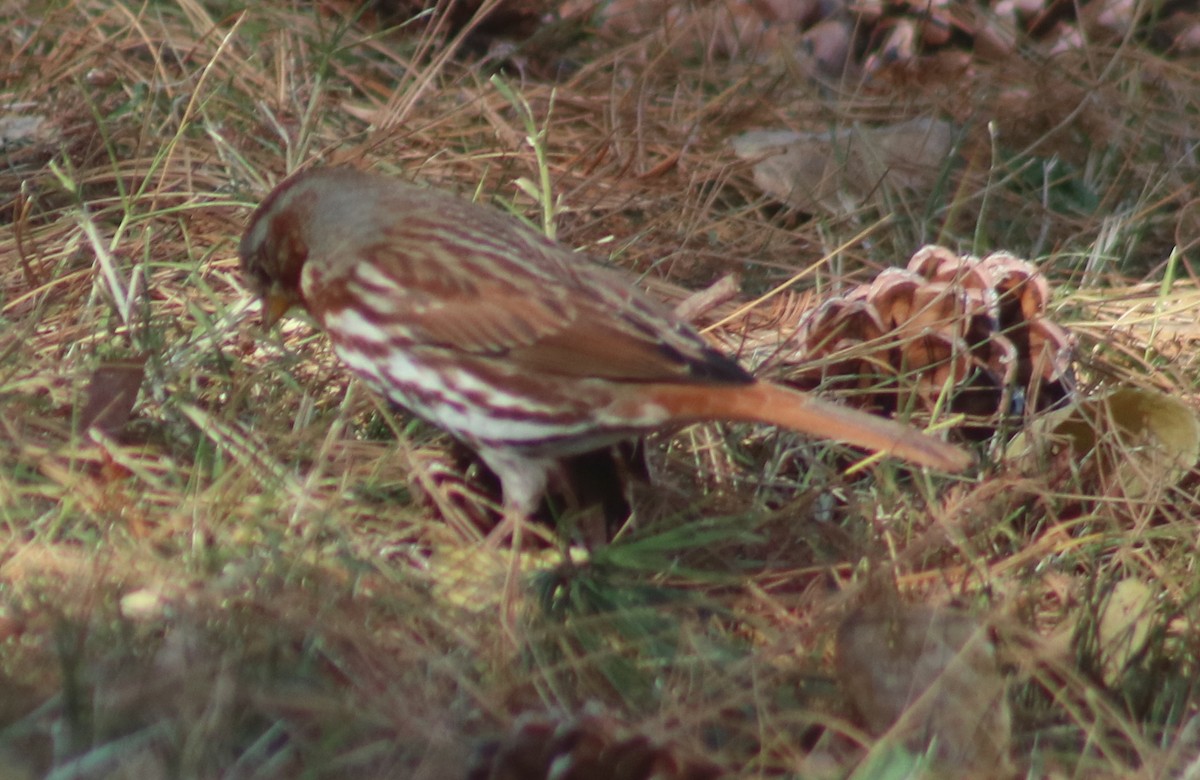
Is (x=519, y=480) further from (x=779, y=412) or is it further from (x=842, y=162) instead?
(x=842, y=162)

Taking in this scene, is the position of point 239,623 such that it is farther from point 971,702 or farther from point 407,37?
point 407,37

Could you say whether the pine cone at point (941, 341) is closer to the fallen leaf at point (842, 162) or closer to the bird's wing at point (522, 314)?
the bird's wing at point (522, 314)

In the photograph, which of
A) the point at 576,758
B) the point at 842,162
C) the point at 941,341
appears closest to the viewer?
→ the point at 576,758

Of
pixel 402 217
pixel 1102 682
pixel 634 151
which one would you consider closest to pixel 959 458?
pixel 1102 682

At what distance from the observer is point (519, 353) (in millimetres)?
3066

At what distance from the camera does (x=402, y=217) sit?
3293 millimetres

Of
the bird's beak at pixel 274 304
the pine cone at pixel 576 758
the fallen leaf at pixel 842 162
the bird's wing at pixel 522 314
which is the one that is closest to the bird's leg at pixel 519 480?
the bird's wing at pixel 522 314

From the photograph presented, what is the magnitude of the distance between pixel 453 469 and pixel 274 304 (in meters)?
0.52

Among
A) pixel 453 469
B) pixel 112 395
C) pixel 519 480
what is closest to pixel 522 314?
pixel 519 480

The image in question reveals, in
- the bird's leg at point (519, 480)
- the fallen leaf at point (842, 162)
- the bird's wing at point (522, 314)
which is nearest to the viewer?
the bird's wing at point (522, 314)

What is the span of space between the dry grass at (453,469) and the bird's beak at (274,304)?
0.14 m

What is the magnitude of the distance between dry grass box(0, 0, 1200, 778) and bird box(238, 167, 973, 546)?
179 millimetres

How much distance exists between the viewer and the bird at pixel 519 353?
9.86ft

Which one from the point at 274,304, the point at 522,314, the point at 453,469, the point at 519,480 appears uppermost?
the point at 522,314
